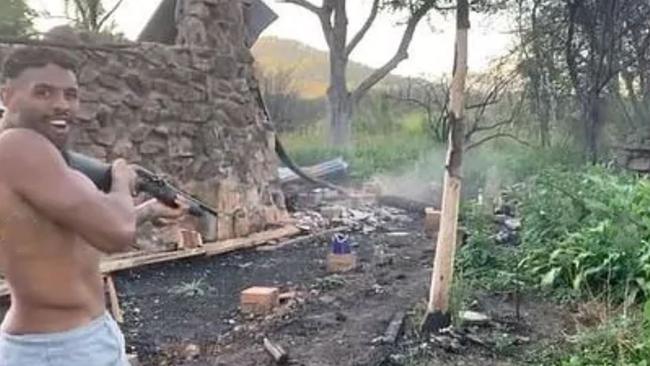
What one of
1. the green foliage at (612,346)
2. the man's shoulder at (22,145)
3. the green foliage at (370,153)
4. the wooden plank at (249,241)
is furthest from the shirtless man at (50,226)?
the green foliage at (370,153)

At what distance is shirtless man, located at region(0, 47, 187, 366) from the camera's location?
6.49 feet

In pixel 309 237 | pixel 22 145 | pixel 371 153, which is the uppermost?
pixel 22 145

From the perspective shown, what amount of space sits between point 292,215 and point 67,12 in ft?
14.2

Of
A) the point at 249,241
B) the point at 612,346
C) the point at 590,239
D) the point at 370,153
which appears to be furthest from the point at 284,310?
the point at 370,153

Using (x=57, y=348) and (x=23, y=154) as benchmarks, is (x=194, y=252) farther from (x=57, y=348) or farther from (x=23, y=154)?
(x=23, y=154)

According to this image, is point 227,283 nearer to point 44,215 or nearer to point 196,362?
point 196,362

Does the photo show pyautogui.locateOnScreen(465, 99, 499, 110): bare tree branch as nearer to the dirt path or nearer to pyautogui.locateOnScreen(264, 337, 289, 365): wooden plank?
the dirt path

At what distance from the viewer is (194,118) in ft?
26.5

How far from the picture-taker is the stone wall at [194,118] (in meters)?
7.34

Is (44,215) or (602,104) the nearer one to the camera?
(44,215)

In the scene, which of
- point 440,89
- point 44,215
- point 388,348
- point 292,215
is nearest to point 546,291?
point 388,348

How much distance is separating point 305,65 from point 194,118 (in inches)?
413

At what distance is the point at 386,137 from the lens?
1605 cm

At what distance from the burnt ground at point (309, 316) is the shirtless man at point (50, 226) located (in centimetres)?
208
